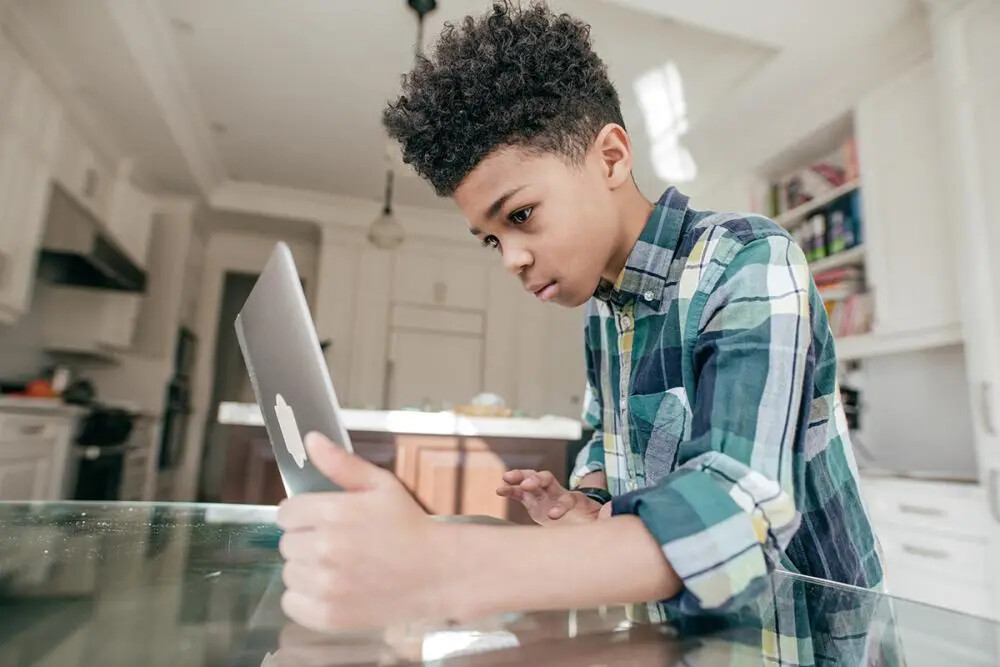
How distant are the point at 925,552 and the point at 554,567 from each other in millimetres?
2365

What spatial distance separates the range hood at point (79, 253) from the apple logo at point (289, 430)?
312 centimetres

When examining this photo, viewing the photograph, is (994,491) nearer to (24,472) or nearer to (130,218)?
(24,472)

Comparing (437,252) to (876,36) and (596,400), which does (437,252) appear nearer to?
(876,36)

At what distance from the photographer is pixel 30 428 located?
2.61 metres

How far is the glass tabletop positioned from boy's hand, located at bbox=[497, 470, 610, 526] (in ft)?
0.80

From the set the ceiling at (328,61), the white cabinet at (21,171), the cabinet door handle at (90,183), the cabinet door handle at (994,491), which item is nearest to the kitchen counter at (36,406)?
the white cabinet at (21,171)

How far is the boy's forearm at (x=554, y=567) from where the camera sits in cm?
A: 34

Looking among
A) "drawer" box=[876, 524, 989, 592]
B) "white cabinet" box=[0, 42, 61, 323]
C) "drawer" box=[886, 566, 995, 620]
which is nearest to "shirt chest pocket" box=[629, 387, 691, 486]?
"drawer" box=[886, 566, 995, 620]

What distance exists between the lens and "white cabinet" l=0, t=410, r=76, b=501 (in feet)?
7.90

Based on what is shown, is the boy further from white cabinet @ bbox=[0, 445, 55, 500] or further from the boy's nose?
white cabinet @ bbox=[0, 445, 55, 500]

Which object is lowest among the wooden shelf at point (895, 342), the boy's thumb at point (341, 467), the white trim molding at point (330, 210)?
the boy's thumb at point (341, 467)

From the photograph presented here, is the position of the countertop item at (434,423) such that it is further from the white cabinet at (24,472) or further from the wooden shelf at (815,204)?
the wooden shelf at (815,204)

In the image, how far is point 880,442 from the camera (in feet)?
9.39

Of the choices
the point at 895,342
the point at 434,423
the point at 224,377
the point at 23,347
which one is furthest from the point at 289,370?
the point at 224,377
